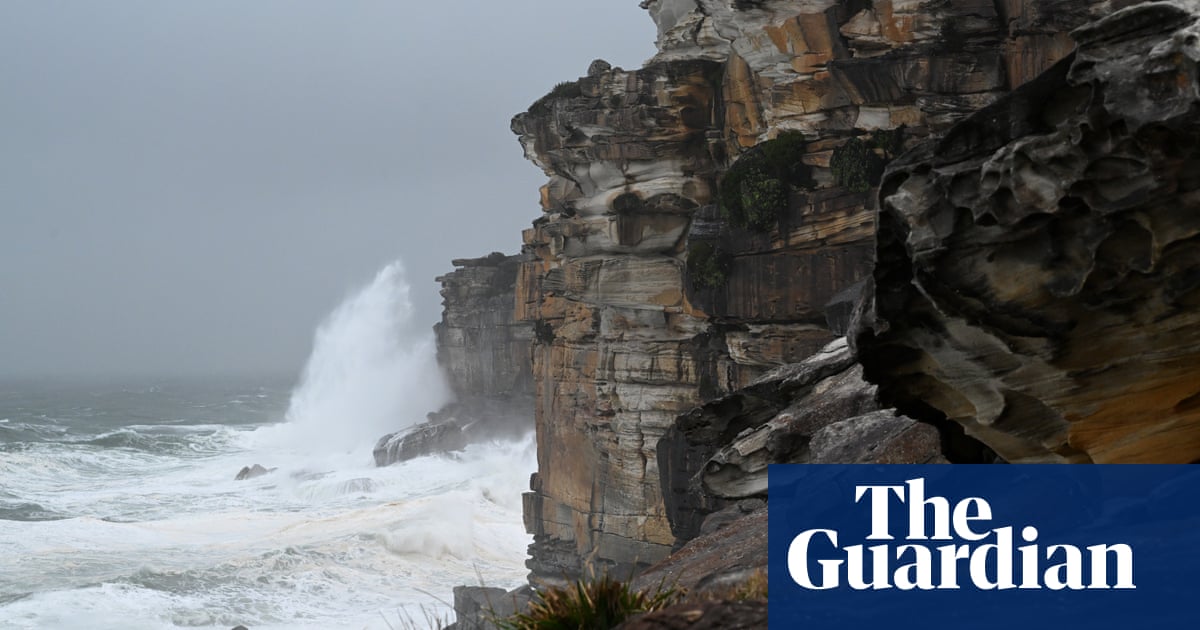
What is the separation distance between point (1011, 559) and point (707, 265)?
16.5 meters

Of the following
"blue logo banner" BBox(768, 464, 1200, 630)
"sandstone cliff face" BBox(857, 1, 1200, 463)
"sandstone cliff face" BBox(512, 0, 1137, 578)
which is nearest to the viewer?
"sandstone cliff face" BBox(857, 1, 1200, 463)

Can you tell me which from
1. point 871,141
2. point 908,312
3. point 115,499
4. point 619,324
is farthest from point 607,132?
point 115,499

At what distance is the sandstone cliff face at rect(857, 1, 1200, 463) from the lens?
516 cm

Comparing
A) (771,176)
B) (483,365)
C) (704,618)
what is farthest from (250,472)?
(704,618)

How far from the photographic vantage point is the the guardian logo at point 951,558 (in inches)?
229

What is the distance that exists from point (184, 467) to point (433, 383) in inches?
860

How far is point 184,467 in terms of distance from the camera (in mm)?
54406

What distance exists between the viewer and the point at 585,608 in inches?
232

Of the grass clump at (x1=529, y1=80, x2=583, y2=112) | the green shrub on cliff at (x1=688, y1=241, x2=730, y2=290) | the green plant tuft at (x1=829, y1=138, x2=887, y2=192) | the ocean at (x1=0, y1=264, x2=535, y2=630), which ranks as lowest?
the ocean at (x1=0, y1=264, x2=535, y2=630)

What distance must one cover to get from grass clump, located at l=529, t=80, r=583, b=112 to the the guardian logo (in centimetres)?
2159

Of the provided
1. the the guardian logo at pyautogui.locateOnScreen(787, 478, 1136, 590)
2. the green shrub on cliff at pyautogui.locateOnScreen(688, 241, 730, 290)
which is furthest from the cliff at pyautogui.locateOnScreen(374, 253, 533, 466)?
the the guardian logo at pyautogui.locateOnScreen(787, 478, 1136, 590)

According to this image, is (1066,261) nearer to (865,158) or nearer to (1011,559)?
(1011,559)

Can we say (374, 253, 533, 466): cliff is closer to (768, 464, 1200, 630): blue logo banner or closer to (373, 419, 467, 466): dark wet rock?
(373, 419, 467, 466): dark wet rock

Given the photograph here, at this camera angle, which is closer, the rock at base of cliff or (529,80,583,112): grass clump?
the rock at base of cliff
